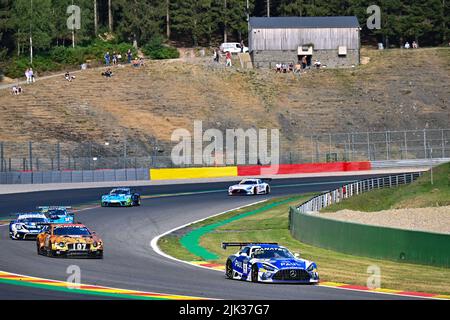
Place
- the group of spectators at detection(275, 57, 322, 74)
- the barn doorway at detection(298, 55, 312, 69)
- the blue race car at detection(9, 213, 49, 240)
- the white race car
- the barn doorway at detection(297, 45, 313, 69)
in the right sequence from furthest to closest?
the barn doorway at detection(297, 45, 313, 69)
the barn doorway at detection(298, 55, 312, 69)
the group of spectators at detection(275, 57, 322, 74)
the white race car
the blue race car at detection(9, 213, 49, 240)

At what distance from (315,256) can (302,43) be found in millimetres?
82063

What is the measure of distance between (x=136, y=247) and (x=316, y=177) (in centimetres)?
Result: 4425

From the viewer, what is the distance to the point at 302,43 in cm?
11556

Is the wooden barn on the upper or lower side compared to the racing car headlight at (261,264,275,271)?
upper

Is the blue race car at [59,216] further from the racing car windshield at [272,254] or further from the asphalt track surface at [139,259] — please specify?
the racing car windshield at [272,254]

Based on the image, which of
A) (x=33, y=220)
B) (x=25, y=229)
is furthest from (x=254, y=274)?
(x=33, y=220)

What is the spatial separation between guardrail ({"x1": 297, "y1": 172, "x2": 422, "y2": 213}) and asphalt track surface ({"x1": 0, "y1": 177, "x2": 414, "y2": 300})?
553 centimetres

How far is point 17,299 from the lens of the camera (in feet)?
72.7

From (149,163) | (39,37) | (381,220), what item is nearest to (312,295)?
(381,220)

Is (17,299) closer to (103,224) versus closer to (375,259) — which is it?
(375,259)

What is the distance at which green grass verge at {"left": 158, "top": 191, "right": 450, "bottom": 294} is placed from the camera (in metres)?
27.6

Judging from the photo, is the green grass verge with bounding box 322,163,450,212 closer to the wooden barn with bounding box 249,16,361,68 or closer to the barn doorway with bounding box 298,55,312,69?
the barn doorway with bounding box 298,55,312,69

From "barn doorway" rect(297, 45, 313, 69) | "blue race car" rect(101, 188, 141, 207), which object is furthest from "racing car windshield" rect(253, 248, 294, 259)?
"barn doorway" rect(297, 45, 313, 69)

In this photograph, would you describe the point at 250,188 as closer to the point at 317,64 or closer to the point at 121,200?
the point at 121,200
